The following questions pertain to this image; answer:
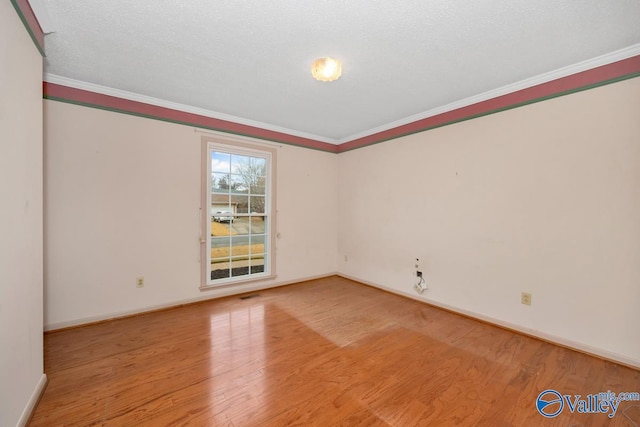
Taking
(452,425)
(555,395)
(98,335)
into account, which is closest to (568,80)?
(555,395)

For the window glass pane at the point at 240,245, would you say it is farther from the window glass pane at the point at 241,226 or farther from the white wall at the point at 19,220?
the white wall at the point at 19,220

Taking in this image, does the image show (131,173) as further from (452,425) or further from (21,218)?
(452,425)

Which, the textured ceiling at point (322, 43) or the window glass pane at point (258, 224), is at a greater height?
the textured ceiling at point (322, 43)

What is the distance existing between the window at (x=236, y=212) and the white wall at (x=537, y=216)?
6.61ft

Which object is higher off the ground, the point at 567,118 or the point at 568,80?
the point at 568,80

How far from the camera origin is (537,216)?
2467 millimetres

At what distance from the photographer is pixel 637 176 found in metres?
2.00

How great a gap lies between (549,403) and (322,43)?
2999mm

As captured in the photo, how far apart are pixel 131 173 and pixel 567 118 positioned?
4469mm

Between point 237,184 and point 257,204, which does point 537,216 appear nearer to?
point 257,204

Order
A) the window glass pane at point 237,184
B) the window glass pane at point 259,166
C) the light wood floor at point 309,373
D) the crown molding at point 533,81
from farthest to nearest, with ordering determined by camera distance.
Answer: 1. the window glass pane at point 259,166
2. the window glass pane at point 237,184
3. the crown molding at point 533,81
4. the light wood floor at point 309,373

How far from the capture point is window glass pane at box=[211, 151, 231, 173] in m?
3.54

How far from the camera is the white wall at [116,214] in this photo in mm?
2553

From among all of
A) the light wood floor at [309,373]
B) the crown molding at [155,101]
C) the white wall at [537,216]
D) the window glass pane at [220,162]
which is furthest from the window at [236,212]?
the white wall at [537,216]
